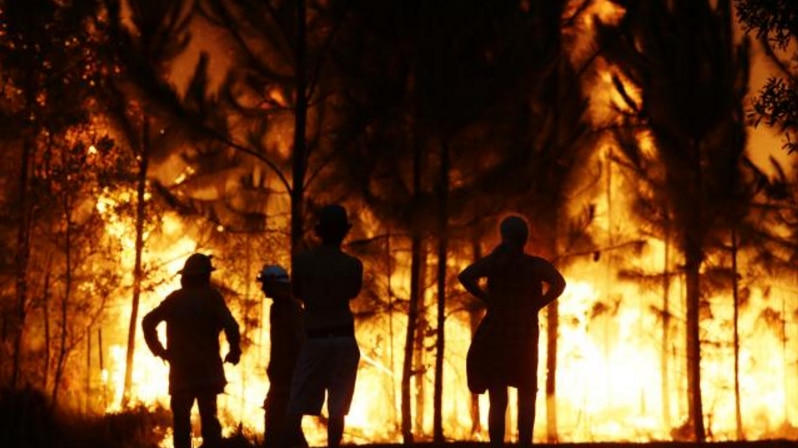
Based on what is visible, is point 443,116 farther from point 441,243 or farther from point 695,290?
point 695,290

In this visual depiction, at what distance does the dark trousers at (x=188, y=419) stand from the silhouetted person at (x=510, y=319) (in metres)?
2.14

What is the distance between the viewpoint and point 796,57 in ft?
48.4

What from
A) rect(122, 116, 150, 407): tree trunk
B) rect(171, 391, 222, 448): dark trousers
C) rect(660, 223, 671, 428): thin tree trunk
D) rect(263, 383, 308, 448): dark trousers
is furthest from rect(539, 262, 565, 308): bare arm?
rect(660, 223, 671, 428): thin tree trunk

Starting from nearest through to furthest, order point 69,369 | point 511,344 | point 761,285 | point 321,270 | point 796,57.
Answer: point 321,270 → point 511,344 → point 796,57 → point 69,369 → point 761,285

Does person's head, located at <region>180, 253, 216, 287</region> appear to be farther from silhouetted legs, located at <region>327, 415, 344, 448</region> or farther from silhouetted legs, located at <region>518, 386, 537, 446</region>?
silhouetted legs, located at <region>518, 386, 537, 446</region>

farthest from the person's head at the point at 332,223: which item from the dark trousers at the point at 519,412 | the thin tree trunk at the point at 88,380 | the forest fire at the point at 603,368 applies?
the forest fire at the point at 603,368

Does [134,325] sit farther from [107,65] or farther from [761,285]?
[761,285]

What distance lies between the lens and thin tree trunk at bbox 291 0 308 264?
24.3 m

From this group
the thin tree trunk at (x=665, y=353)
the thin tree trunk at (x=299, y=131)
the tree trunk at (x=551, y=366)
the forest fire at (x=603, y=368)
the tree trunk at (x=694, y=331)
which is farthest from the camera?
the thin tree trunk at (x=665, y=353)

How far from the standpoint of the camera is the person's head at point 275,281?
11.9 m

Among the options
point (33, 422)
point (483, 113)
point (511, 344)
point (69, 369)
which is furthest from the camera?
point (69, 369)

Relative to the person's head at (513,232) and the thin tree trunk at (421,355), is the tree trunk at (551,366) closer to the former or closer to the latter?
the thin tree trunk at (421,355)

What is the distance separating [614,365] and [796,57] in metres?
23.4

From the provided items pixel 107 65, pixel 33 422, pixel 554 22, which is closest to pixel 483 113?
pixel 554 22
